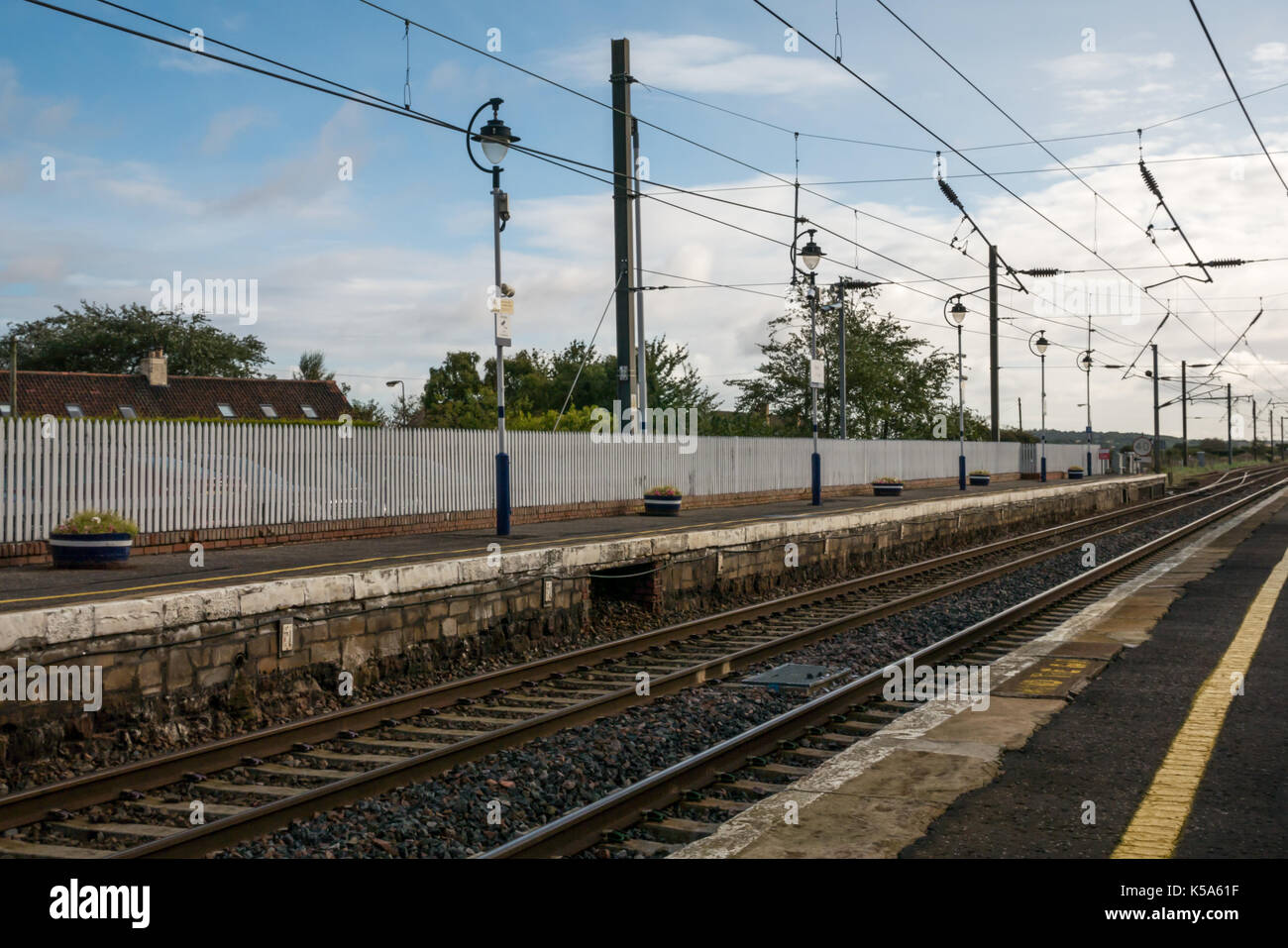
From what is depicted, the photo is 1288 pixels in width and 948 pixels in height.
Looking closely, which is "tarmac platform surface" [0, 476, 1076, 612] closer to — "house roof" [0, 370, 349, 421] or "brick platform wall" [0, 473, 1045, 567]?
"brick platform wall" [0, 473, 1045, 567]

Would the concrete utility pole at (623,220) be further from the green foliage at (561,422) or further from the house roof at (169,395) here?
the house roof at (169,395)

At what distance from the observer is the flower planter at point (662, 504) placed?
25391 millimetres

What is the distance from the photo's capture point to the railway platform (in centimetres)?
579

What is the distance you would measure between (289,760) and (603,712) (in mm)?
2519

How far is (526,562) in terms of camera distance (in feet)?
44.4

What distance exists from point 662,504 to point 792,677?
14.6m

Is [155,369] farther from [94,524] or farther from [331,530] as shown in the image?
[94,524]

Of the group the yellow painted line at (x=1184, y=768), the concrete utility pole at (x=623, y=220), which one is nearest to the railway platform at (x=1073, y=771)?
the yellow painted line at (x=1184, y=768)

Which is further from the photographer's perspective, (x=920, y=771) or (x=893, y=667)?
(x=893, y=667)

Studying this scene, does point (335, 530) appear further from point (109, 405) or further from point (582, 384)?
point (109, 405)

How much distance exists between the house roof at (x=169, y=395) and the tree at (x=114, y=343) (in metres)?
11.1

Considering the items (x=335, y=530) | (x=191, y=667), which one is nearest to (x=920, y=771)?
(x=191, y=667)

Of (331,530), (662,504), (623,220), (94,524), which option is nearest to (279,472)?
(331,530)

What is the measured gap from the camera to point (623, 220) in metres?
27.0
